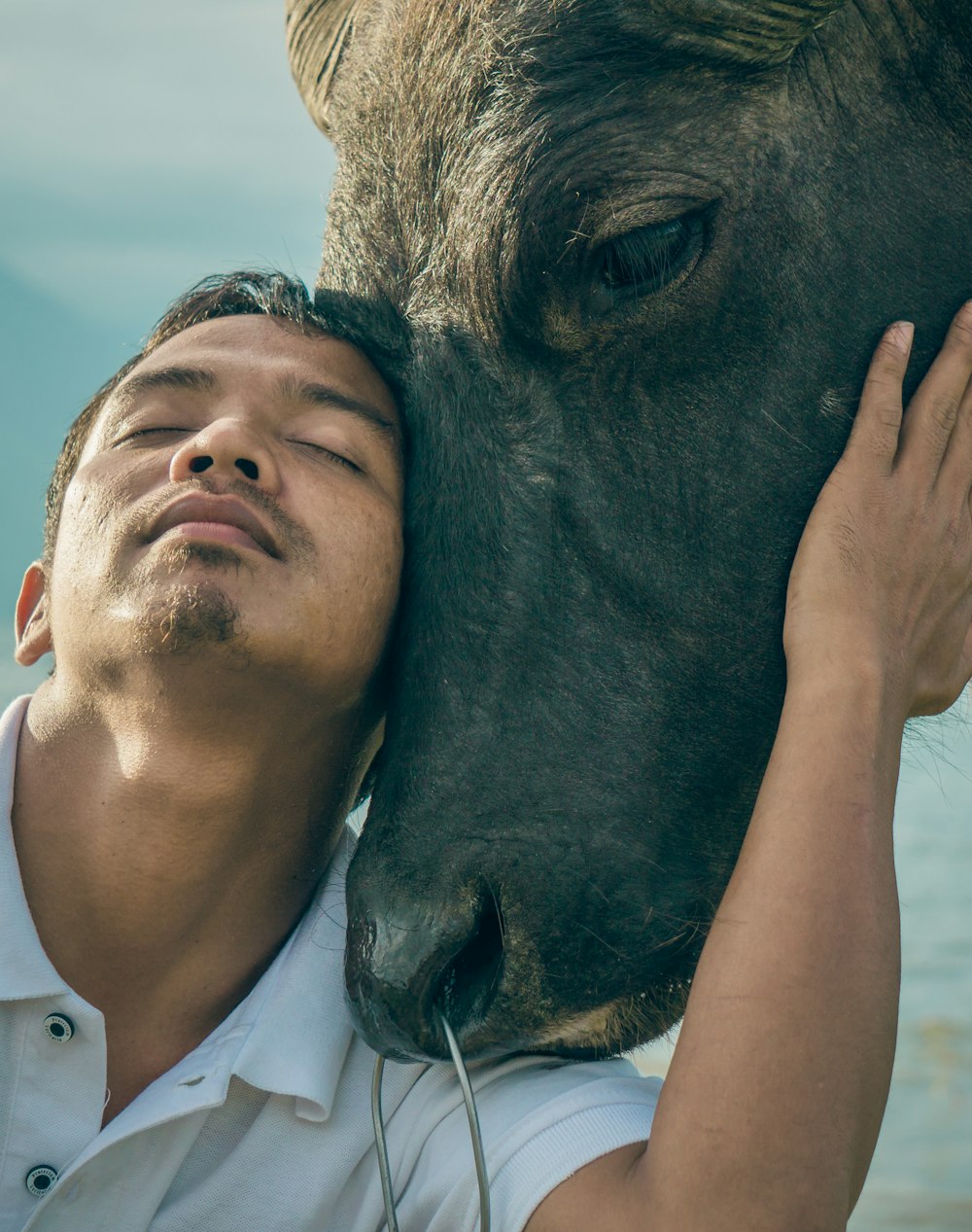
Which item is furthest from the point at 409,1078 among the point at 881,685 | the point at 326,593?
the point at 881,685

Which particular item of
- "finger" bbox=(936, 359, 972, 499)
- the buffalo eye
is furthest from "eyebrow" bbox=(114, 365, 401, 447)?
"finger" bbox=(936, 359, 972, 499)

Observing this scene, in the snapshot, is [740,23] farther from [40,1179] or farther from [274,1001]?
[40,1179]

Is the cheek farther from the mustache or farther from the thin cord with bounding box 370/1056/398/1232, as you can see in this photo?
the thin cord with bounding box 370/1056/398/1232

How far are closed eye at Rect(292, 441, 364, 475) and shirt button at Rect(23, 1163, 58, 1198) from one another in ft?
4.55

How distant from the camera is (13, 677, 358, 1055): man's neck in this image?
260 centimetres

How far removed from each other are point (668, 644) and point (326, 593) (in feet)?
2.10

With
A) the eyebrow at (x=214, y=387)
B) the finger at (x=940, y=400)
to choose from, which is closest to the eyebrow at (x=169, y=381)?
the eyebrow at (x=214, y=387)

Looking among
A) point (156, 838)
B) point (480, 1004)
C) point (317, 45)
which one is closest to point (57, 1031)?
point (156, 838)

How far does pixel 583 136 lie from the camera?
271 cm

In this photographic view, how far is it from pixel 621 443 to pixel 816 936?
98cm

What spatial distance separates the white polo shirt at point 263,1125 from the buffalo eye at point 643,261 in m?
1.41

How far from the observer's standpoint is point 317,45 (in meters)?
4.80

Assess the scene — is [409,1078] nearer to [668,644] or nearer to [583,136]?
[668,644]

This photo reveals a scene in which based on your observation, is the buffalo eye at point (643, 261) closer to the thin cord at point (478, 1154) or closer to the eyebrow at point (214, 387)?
the eyebrow at point (214, 387)
